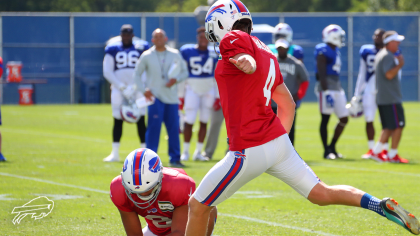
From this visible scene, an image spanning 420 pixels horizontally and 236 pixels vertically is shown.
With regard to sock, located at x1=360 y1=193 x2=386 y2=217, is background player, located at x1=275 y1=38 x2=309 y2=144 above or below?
above

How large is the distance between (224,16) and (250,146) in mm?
871

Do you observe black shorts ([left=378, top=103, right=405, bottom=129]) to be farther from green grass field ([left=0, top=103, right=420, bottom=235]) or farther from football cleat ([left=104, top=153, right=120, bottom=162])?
football cleat ([left=104, top=153, right=120, bottom=162])

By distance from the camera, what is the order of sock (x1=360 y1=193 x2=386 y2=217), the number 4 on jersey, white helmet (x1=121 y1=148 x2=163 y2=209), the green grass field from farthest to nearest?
the green grass field
white helmet (x1=121 y1=148 x2=163 y2=209)
the number 4 on jersey
sock (x1=360 y1=193 x2=386 y2=217)

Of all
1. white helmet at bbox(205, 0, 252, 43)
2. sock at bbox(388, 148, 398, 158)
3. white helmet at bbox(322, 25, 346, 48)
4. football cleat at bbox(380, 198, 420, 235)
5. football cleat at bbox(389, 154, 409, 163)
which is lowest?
football cleat at bbox(389, 154, 409, 163)

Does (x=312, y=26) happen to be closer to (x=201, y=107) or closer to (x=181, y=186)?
(x=201, y=107)

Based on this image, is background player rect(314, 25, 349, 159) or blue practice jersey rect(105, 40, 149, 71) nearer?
blue practice jersey rect(105, 40, 149, 71)

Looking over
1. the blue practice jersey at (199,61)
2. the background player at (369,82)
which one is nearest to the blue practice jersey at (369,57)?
the background player at (369,82)

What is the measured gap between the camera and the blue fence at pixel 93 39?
2889cm

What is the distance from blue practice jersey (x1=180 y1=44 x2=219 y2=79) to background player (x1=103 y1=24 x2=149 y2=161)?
30.3 inches

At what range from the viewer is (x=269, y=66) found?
3977mm

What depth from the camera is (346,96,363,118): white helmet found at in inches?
443

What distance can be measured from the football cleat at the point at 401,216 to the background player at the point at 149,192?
1.31 m

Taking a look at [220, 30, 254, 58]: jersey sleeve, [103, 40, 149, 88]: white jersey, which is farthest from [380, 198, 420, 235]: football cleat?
[103, 40, 149, 88]: white jersey

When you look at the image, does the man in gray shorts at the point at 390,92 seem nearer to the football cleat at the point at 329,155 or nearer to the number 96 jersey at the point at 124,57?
the football cleat at the point at 329,155
